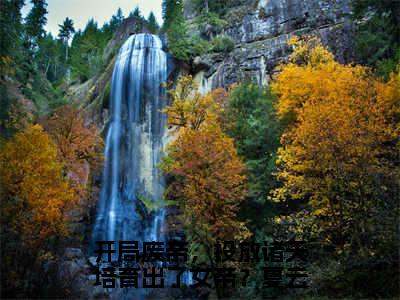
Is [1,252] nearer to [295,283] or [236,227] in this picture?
[236,227]

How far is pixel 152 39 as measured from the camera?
3447 cm

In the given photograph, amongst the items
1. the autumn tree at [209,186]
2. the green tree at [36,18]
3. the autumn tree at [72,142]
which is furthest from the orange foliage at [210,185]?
the green tree at [36,18]

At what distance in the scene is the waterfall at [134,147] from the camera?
24.5 m

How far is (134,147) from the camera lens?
28766 mm

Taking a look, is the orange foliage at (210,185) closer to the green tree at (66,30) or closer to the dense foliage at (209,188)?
the dense foliage at (209,188)

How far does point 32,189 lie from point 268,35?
22.6 meters

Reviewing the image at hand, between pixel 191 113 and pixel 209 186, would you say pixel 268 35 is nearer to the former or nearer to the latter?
pixel 191 113

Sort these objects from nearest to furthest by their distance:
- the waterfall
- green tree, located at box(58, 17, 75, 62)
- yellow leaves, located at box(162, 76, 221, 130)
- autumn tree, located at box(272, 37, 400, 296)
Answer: autumn tree, located at box(272, 37, 400, 296) → yellow leaves, located at box(162, 76, 221, 130) → the waterfall → green tree, located at box(58, 17, 75, 62)

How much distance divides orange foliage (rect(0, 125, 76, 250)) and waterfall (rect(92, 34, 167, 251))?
26.8 feet

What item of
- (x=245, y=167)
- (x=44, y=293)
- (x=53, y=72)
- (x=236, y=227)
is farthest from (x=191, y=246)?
(x=53, y=72)

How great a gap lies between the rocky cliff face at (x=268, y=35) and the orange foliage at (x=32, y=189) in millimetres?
15732

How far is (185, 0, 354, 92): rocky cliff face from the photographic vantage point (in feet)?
83.6

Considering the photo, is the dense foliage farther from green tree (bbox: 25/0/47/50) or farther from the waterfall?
green tree (bbox: 25/0/47/50)

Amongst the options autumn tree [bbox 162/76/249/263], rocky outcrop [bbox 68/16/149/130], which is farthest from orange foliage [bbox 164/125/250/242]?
rocky outcrop [bbox 68/16/149/130]
